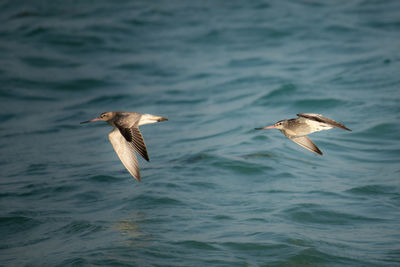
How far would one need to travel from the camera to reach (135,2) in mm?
24875

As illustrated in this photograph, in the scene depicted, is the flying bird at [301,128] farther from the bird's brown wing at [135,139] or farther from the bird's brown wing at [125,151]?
the bird's brown wing at [125,151]

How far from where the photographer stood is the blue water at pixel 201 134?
849cm

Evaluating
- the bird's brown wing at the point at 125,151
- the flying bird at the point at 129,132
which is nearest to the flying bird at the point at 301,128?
the flying bird at the point at 129,132

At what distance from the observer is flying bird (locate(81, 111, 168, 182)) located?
23.8 ft

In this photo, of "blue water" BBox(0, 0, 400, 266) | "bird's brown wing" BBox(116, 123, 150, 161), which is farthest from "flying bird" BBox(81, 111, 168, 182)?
"blue water" BBox(0, 0, 400, 266)

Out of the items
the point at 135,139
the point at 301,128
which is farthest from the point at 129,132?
the point at 301,128

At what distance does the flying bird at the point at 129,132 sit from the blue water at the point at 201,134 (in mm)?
1124

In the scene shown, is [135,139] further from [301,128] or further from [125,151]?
[301,128]

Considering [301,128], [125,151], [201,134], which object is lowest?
[201,134]

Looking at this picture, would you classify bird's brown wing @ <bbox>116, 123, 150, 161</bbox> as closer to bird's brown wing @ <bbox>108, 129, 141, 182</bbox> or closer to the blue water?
bird's brown wing @ <bbox>108, 129, 141, 182</bbox>

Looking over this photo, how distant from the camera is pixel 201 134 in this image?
13742 mm

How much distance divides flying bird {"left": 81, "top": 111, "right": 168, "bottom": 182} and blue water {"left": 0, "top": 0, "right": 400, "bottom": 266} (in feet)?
3.69

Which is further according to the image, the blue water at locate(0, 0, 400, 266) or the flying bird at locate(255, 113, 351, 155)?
the blue water at locate(0, 0, 400, 266)

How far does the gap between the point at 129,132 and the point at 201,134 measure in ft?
21.0
